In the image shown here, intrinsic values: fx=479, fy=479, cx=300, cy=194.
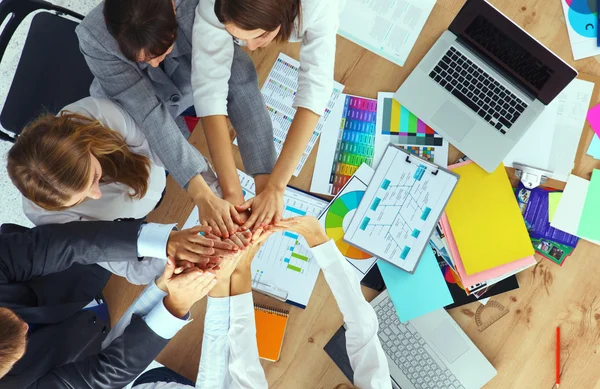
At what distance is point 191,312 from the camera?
1.42m

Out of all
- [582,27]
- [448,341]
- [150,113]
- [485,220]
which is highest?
[582,27]

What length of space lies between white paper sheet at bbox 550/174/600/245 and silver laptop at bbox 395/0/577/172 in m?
0.23

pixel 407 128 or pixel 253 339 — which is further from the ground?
pixel 407 128

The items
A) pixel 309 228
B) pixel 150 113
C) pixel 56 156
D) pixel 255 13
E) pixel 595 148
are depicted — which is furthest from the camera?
pixel 595 148

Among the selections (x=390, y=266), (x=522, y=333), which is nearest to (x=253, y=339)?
(x=390, y=266)

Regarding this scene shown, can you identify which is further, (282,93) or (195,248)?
(282,93)

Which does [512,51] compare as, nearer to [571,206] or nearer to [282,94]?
[571,206]

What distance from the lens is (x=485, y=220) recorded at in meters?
1.42

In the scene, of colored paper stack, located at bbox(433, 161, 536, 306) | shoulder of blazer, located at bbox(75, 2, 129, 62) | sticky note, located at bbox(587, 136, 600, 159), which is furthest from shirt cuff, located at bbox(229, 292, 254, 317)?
sticky note, located at bbox(587, 136, 600, 159)

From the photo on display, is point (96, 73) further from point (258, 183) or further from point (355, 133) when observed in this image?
point (355, 133)

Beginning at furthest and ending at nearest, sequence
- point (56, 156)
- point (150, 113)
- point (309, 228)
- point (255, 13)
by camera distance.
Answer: point (309, 228)
point (150, 113)
point (56, 156)
point (255, 13)

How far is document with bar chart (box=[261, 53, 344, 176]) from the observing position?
148cm

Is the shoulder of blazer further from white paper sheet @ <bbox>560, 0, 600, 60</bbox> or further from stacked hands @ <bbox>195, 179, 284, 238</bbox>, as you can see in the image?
white paper sheet @ <bbox>560, 0, 600, 60</bbox>

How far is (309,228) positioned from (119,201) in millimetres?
547
